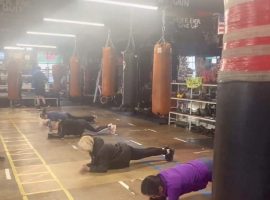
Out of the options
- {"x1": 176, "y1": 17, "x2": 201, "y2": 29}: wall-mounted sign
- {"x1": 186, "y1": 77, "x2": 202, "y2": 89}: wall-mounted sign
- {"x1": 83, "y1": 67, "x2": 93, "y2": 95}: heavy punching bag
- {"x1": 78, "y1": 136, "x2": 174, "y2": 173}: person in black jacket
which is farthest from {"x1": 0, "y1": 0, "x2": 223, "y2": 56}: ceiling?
{"x1": 78, "y1": 136, "x2": 174, "y2": 173}: person in black jacket

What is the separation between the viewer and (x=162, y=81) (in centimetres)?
610

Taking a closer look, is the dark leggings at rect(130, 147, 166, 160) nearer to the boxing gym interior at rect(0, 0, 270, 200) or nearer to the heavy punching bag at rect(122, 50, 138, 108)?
the boxing gym interior at rect(0, 0, 270, 200)

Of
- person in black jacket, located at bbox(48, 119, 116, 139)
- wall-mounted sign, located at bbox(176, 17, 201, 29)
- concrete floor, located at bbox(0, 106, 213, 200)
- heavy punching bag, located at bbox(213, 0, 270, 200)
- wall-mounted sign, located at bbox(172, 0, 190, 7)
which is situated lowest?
concrete floor, located at bbox(0, 106, 213, 200)

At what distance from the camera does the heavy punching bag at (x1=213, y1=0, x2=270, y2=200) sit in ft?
3.35

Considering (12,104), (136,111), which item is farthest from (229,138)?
(12,104)

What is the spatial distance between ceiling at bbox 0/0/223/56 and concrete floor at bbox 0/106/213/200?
2.68m

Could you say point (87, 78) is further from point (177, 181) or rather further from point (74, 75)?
point (177, 181)

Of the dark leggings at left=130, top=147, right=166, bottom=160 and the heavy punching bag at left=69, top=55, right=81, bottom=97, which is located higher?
the heavy punching bag at left=69, top=55, right=81, bottom=97

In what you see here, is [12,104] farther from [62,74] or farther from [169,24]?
[169,24]

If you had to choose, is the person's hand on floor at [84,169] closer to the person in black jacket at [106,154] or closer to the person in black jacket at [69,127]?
the person in black jacket at [106,154]

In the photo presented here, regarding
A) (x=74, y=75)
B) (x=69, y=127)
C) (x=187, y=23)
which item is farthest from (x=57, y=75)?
(x=69, y=127)

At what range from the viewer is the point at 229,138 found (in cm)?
110

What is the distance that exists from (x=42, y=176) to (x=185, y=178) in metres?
2.36

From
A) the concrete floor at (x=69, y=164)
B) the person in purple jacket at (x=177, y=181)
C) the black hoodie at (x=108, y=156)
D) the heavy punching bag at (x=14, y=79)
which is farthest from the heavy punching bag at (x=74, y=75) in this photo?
the person in purple jacket at (x=177, y=181)
